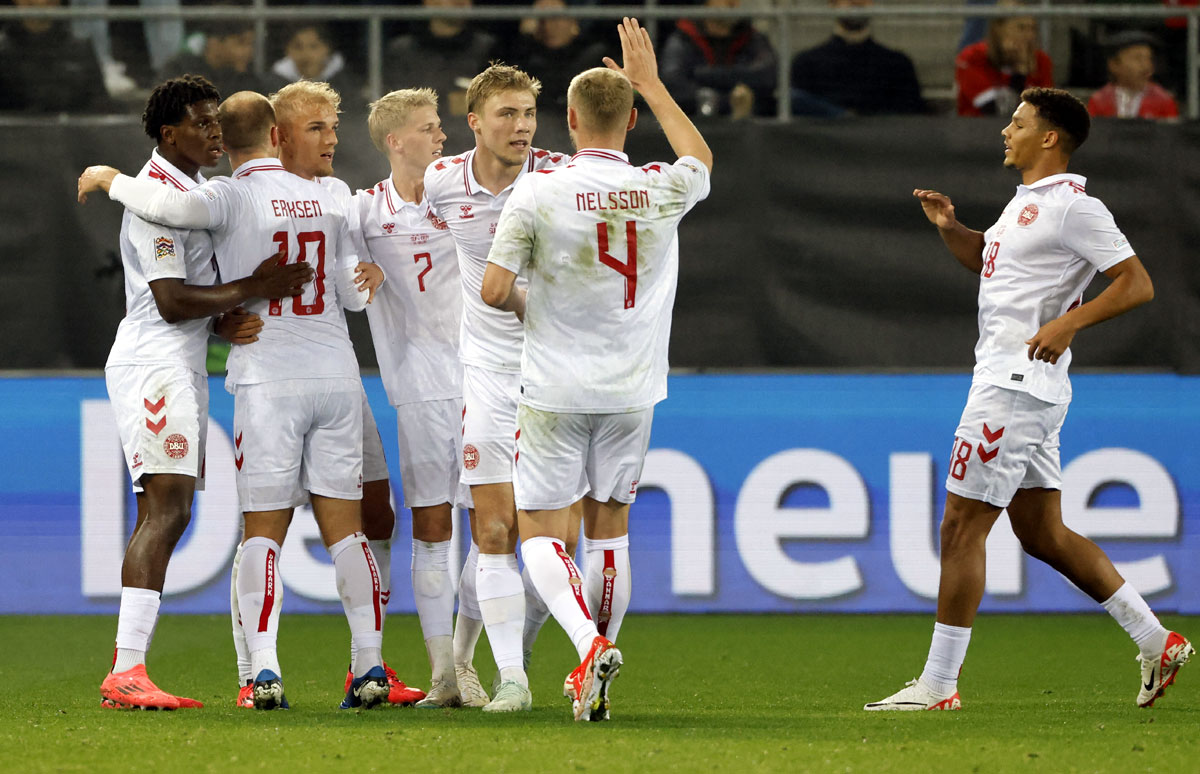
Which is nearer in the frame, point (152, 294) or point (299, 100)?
point (152, 294)

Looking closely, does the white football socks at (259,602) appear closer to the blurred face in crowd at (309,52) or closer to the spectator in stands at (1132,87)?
the blurred face in crowd at (309,52)

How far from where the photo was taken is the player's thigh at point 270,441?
5.57m

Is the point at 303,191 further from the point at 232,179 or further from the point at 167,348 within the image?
the point at 167,348

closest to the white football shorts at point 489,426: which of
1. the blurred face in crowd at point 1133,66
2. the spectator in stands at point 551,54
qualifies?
the spectator in stands at point 551,54

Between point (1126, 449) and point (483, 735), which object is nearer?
point (483, 735)

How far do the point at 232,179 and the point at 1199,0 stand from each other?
649cm

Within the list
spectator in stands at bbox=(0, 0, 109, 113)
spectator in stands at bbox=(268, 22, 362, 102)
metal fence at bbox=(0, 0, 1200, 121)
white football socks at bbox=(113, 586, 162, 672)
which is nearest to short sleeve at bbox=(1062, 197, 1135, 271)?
metal fence at bbox=(0, 0, 1200, 121)

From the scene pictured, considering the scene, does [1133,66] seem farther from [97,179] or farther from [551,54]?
[97,179]

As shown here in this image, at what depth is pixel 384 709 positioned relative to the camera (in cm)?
565

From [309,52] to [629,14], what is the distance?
6.20ft

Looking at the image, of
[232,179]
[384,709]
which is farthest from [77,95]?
[384,709]

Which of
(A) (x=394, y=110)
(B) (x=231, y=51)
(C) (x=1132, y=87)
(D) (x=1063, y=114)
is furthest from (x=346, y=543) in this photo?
(C) (x=1132, y=87)

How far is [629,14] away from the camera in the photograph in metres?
9.05

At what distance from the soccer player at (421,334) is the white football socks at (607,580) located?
30.2 inches
